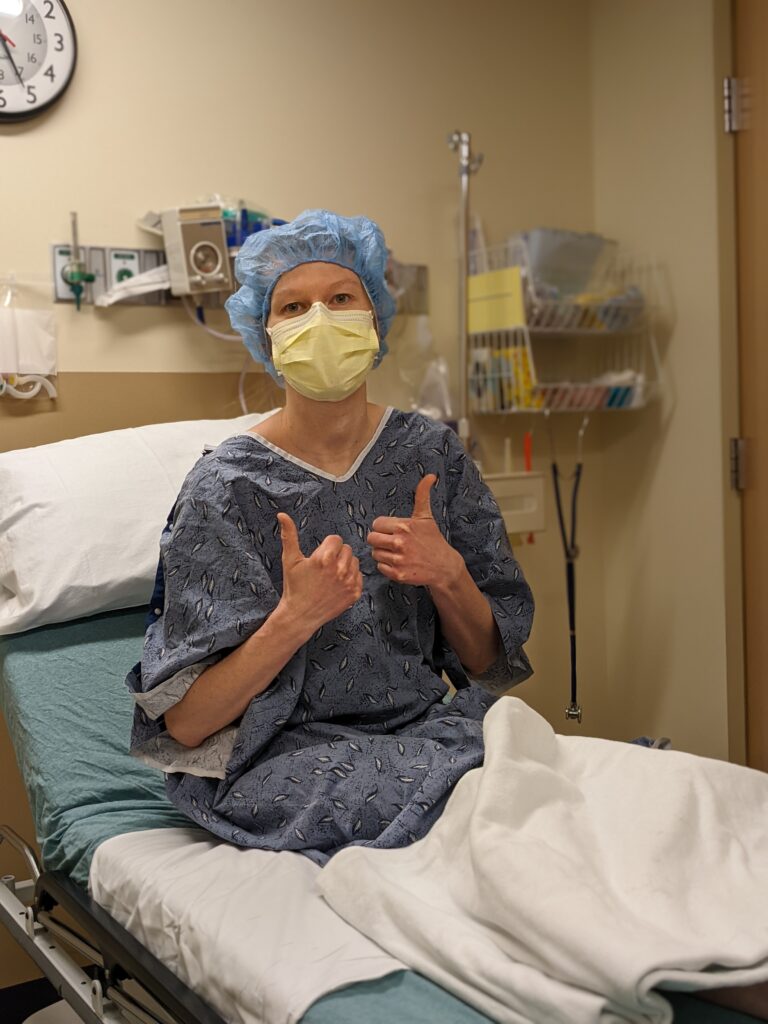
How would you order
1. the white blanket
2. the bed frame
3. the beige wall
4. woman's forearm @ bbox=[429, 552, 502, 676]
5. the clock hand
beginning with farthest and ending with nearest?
1. the beige wall
2. the clock hand
3. woman's forearm @ bbox=[429, 552, 502, 676]
4. the bed frame
5. the white blanket

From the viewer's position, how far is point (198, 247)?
234 cm

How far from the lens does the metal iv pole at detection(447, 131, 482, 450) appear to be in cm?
274

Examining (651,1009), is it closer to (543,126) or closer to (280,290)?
(280,290)

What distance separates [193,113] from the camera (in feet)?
8.09

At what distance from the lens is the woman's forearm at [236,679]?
141cm

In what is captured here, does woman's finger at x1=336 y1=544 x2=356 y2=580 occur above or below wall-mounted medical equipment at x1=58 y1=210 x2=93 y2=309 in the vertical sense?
below

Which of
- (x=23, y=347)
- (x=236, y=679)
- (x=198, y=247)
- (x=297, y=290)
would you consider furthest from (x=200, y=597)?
(x=198, y=247)

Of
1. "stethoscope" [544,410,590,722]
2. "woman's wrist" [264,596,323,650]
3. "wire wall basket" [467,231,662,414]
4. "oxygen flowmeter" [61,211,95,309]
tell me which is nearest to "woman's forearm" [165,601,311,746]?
"woman's wrist" [264,596,323,650]

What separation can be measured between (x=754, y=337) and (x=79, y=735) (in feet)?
6.82

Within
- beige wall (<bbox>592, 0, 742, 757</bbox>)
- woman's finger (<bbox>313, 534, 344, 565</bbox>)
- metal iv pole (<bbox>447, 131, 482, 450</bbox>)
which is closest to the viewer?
woman's finger (<bbox>313, 534, 344, 565</bbox>)

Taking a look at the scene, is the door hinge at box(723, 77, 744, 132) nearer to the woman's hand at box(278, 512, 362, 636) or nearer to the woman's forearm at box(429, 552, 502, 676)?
the woman's forearm at box(429, 552, 502, 676)

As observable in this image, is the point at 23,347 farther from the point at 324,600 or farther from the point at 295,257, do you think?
the point at 324,600

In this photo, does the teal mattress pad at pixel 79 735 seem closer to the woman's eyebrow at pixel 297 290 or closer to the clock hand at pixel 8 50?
the woman's eyebrow at pixel 297 290

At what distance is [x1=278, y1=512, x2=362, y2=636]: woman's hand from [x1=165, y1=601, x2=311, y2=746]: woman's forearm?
2 cm
